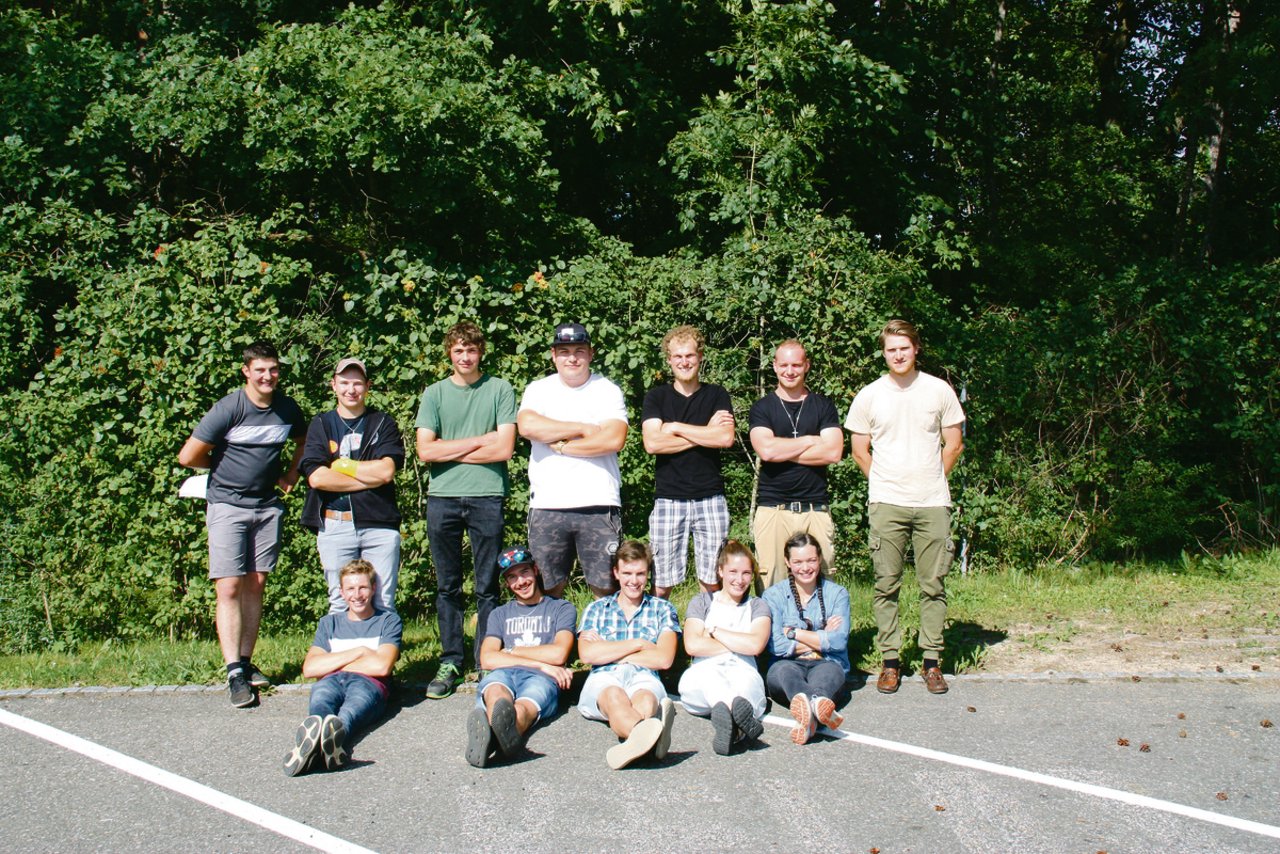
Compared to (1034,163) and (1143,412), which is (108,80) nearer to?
→ (1143,412)

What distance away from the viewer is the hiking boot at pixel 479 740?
4.91 meters

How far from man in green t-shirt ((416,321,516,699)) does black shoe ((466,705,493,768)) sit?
48.5 inches

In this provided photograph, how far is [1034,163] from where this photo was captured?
14531 mm

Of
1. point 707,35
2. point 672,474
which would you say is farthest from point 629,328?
point 707,35

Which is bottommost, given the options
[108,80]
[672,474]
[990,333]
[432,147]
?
[672,474]

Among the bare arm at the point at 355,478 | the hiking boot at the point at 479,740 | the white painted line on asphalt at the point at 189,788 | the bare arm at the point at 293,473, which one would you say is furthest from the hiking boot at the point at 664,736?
the bare arm at the point at 293,473

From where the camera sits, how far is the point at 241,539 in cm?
606

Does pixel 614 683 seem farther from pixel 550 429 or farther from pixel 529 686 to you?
pixel 550 429

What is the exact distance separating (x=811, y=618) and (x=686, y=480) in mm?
1078

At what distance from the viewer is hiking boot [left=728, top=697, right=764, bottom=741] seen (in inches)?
197

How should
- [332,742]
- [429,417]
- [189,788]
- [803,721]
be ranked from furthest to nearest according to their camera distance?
[429,417] → [803,721] → [332,742] → [189,788]

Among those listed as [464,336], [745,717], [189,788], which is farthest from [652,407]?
[189,788]

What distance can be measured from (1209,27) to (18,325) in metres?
12.9

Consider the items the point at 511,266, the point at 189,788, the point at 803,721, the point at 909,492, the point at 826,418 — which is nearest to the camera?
the point at 189,788
